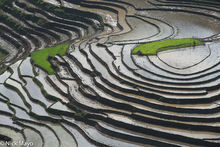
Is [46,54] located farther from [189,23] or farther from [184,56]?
[189,23]

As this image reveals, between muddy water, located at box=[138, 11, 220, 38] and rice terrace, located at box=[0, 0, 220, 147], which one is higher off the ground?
muddy water, located at box=[138, 11, 220, 38]

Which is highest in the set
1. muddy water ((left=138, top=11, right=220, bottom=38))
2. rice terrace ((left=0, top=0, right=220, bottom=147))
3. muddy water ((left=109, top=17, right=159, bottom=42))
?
muddy water ((left=138, top=11, right=220, bottom=38))

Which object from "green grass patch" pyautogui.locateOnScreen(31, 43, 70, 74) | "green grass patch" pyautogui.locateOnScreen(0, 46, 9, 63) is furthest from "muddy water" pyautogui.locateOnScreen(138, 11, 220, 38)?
"green grass patch" pyautogui.locateOnScreen(0, 46, 9, 63)

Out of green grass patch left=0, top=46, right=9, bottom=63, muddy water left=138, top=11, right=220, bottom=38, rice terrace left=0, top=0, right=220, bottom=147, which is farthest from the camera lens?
green grass patch left=0, top=46, right=9, bottom=63

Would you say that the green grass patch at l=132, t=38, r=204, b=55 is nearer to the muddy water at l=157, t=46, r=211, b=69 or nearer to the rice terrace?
the rice terrace

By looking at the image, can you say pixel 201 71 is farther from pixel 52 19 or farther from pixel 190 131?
pixel 52 19

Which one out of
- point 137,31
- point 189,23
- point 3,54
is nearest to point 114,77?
point 137,31
